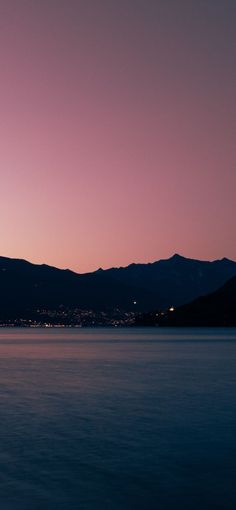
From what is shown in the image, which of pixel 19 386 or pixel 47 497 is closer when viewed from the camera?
pixel 47 497

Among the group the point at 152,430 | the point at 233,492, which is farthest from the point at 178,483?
the point at 152,430

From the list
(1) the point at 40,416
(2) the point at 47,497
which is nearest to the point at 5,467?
(2) the point at 47,497

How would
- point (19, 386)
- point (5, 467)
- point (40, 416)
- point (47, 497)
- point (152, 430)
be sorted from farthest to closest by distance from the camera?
point (19, 386)
point (40, 416)
point (152, 430)
point (5, 467)
point (47, 497)

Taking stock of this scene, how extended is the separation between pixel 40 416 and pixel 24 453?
1342 cm

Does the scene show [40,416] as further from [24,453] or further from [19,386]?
[19,386]

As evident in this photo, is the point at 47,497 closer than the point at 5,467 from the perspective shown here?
Yes

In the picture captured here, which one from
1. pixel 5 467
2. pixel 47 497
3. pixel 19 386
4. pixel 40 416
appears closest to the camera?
pixel 47 497

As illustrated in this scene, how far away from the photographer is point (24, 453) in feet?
109

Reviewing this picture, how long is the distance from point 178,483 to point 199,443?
30.2 ft

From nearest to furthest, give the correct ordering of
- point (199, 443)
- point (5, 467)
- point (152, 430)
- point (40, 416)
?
1. point (5, 467)
2. point (199, 443)
3. point (152, 430)
4. point (40, 416)

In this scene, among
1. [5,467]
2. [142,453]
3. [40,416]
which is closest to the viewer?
[5,467]

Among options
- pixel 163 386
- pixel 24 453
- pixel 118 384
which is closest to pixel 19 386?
pixel 118 384

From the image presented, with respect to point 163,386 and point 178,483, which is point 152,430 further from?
point 163,386

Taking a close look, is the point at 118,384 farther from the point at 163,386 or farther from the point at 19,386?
the point at 19,386
